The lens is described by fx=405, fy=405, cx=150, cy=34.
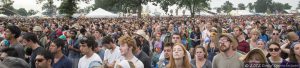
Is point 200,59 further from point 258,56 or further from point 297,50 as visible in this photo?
point 297,50

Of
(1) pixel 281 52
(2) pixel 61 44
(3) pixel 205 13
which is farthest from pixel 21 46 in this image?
(3) pixel 205 13

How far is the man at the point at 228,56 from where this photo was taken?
5082 mm

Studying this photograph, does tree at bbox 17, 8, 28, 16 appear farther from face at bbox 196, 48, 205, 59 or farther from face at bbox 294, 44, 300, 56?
face at bbox 294, 44, 300, 56

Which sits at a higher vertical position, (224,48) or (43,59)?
(43,59)

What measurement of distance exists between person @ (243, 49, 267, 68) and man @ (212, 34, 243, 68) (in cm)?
8

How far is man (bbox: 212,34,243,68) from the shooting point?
5082 millimetres

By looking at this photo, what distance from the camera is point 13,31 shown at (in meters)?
6.83

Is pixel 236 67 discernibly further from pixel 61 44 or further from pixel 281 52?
pixel 61 44

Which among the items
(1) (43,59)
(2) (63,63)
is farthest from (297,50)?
(1) (43,59)

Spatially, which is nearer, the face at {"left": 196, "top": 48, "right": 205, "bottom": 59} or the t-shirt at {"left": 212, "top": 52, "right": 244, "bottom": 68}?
the t-shirt at {"left": 212, "top": 52, "right": 244, "bottom": 68}

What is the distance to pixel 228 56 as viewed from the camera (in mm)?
5180

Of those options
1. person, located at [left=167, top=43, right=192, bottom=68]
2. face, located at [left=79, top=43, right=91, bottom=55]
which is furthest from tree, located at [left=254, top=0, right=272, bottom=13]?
person, located at [left=167, top=43, right=192, bottom=68]

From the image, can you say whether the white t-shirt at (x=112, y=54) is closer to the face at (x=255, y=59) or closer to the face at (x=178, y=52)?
the face at (x=178, y=52)

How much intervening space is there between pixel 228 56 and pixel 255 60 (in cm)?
34
